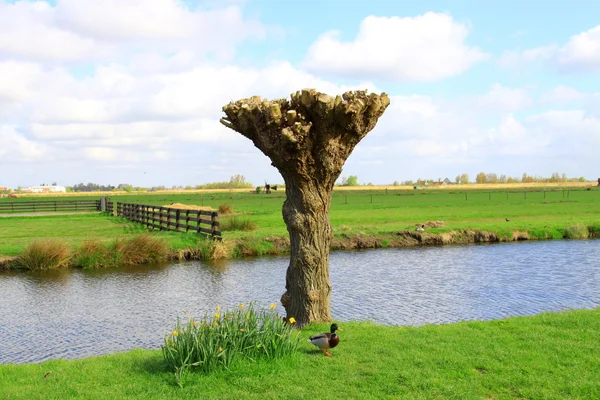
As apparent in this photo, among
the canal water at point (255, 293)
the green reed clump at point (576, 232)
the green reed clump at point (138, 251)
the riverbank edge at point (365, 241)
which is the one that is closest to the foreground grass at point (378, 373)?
the canal water at point (255, 293)

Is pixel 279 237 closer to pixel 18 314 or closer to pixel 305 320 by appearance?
pixel 18 314

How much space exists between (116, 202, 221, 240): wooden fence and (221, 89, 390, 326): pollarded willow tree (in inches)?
700

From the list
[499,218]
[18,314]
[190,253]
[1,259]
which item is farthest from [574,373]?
[499,218]

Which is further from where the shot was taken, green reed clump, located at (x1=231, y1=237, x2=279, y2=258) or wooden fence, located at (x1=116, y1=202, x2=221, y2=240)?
wooden fence, located at (x1=116, y1=202, x2=221, y2=240)

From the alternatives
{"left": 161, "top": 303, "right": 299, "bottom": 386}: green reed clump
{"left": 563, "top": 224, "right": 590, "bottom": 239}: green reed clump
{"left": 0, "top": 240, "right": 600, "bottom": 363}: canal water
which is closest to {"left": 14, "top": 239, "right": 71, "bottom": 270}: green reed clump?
{"left": 0, "top": 240, "right": 600, "bottom": 363}: canal water

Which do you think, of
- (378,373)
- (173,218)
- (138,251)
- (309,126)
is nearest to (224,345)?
(378,373)

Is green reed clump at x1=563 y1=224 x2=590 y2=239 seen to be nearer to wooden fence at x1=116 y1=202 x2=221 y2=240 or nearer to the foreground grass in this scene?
wooden fence at x1=116 y1=202 x2=221 y2=240

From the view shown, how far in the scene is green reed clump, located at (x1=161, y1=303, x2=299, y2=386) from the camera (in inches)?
302

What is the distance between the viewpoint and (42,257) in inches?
941

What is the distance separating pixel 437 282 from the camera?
19391 mm

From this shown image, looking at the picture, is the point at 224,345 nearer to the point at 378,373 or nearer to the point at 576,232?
the point at 378,373

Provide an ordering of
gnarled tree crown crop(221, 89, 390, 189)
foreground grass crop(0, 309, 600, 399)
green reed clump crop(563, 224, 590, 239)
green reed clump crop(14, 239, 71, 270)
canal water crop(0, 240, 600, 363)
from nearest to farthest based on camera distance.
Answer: foreground grass crop(0, 309, 600, 399)
gnarled tree crown crop(221, 89, 390, 189)
canal water crop(0, 240, 600, 363)
green reed clump crop(14, 239, 71, 270)
green reed clump crop(563, 224, 590, 239)

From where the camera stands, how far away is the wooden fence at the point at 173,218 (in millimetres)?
29587

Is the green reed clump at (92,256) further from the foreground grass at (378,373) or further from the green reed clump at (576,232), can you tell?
the green reed clump at (576,232)
